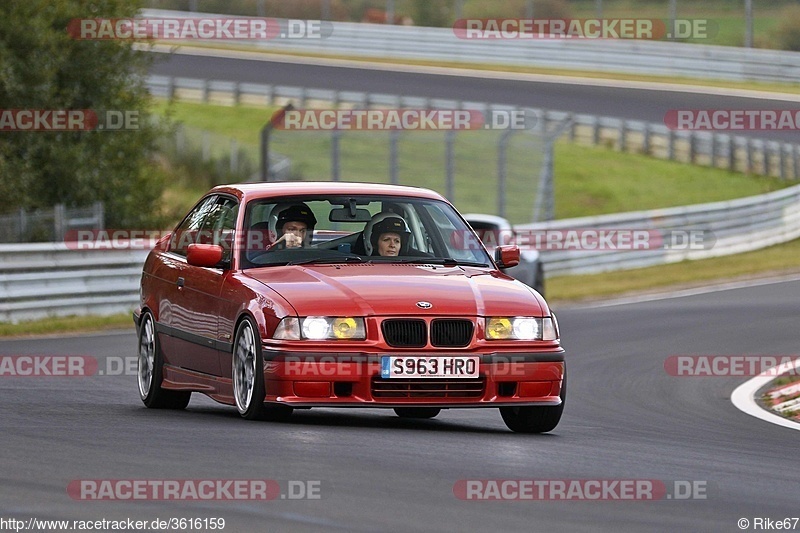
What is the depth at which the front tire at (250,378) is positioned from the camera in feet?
30.9

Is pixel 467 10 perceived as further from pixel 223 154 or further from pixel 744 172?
pixel 223 154

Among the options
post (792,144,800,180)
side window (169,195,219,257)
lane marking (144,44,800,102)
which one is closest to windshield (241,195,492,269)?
side window (169,195,219,257)

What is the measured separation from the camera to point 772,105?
135 ft

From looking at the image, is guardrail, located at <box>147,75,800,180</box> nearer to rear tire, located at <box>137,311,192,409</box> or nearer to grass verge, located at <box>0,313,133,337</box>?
grass verge, located at <box>0,313,133,337</box>

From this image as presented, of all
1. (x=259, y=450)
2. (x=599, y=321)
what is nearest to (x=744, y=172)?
(x=599, y=321)

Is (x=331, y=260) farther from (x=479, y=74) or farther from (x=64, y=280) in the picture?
(x=479, y=74)

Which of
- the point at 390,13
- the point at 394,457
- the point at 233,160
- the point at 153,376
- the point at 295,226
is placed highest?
the point at 295,226

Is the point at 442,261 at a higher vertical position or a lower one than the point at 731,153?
higher

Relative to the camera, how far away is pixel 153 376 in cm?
1128

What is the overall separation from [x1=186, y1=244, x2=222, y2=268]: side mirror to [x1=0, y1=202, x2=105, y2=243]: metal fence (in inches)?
478

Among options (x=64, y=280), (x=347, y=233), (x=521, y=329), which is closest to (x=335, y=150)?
(x=64, y=280)

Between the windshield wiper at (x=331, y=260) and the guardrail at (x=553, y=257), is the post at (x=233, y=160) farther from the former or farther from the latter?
the windshield wiper at (x=331, y=260)

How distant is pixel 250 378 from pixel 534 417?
1725mm

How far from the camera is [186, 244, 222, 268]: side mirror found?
33.5 feet
